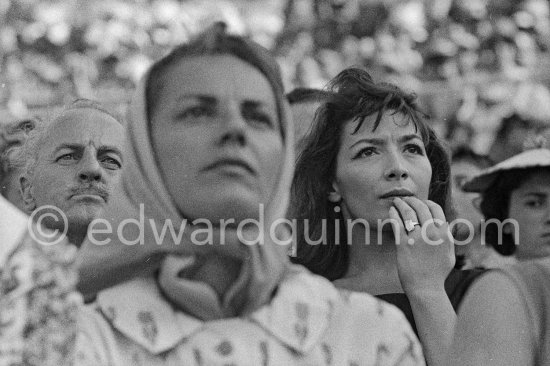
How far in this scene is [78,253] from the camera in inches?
68.5

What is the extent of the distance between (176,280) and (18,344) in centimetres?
25

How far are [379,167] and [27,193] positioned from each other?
65 cm

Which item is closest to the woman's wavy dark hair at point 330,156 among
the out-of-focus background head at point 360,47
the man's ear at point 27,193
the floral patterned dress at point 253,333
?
the floral patterned dress at point 253,333

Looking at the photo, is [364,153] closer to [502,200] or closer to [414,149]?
[414,149]

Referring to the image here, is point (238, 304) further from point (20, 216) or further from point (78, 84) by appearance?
point (78, 84)

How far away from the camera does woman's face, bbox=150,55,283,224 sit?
5.62 feet

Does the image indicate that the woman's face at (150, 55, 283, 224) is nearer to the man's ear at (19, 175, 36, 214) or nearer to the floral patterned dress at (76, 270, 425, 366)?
the floral patterned dress at (76, 270, 425, 366)

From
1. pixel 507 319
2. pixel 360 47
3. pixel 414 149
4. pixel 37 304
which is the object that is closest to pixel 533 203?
pixel 414 149

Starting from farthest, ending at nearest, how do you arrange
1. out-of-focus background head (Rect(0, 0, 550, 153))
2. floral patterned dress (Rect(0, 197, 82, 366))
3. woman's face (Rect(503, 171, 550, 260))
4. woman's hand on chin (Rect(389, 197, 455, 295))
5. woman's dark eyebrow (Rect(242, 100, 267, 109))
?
out-of-focus background head (Rect(0, 0, 550, 153))
woman's face (Rect(503, 171, 550, 260))
woman's hand on chin (Rect(389, 197, 455, 295))
woman's dark eyebrow (Rect(242, 100, 267, 109))
floral patterned dress (Rect(0, 197, 82, 366))

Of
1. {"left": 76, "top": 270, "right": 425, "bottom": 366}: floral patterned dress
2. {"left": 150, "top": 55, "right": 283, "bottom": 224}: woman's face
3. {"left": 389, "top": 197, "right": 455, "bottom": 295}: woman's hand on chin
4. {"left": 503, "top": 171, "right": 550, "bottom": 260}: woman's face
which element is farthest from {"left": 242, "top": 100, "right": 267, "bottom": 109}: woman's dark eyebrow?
A: {"left": 503, "top": 171, "right": 550, "bottom": 260}: woman's face

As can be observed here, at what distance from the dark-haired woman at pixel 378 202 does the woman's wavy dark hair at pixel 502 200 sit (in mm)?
317

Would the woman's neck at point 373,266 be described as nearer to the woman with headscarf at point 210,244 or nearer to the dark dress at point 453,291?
the dark dress at point 453,291

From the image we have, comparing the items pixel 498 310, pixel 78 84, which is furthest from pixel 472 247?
pixel 78 84

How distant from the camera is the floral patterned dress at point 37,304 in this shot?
5.34 ft
